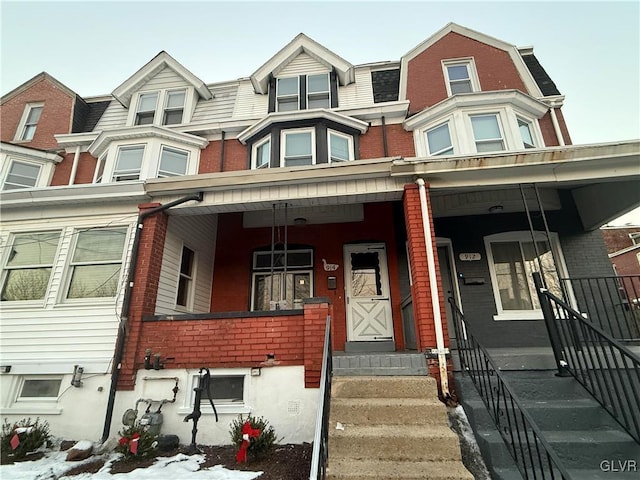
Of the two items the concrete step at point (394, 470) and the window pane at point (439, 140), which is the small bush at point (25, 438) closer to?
the concrete step at point (394, 470)

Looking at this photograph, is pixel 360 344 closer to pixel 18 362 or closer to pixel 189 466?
pixel 189 466

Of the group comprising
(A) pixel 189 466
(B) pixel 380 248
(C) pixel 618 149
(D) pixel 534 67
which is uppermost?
(D) pixel 534 67

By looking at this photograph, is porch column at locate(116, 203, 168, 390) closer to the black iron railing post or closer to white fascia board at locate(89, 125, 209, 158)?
white fascia board at locate(89, 125, 209, 158)

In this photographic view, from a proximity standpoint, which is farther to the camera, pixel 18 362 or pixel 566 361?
pixel 18 362

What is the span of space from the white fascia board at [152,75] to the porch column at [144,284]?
5.33 metres

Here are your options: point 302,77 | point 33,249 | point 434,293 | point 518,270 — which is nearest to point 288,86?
point 302,77

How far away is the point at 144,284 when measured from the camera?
212 inches

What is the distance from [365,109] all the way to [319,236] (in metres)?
3.51

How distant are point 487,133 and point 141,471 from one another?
882 cm

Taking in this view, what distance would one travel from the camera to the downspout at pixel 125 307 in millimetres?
4723

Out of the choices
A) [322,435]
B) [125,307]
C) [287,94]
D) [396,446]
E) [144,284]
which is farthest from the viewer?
[287,94]

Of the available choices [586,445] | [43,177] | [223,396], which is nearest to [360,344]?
[223,396]

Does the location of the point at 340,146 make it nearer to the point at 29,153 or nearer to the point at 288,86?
the point at 288,86

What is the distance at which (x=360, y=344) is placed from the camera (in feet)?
22.7
